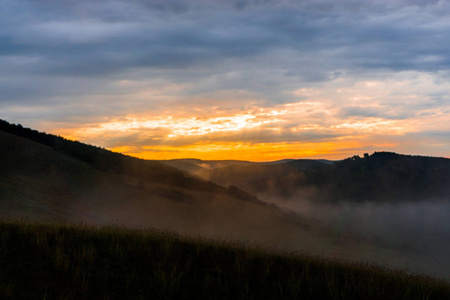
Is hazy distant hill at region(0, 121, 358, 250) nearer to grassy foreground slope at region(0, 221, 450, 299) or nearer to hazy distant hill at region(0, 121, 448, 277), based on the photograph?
hazy distant hill at region(0, 121, 448, 277)

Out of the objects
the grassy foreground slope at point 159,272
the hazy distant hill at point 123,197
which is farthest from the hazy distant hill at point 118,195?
the grassy foreground slope at point 159,272

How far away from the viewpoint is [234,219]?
161 feet

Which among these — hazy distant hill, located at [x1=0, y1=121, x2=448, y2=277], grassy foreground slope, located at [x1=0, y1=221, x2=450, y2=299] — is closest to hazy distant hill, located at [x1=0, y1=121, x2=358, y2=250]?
hazy distant hill, located at [x1=0, y1=121, x2=448, y2=277]

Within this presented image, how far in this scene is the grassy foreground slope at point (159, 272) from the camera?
834cm

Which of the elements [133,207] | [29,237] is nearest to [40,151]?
[133,207]

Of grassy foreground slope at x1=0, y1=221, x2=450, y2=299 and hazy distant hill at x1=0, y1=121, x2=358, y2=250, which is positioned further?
hazy distant hill at x1=0, y1=121, x2=358, y2=250

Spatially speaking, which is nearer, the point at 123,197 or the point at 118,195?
the point at 118,195

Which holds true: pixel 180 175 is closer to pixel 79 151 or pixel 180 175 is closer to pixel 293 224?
pixel 79 151

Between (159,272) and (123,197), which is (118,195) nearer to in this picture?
(123,197)

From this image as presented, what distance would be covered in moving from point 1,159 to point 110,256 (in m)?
27.7

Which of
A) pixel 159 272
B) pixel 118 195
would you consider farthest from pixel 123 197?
pixel 159 272

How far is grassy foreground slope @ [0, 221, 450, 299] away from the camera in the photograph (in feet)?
27.4

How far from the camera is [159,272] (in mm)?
9078

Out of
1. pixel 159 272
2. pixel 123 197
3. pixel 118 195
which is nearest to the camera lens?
pixel 159 272
